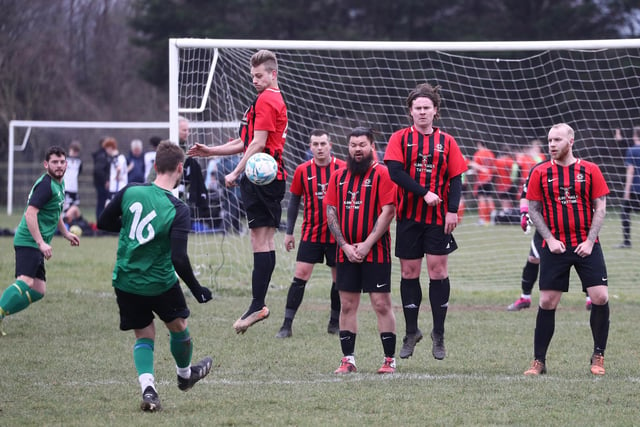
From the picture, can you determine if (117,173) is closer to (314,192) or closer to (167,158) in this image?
(314,192)

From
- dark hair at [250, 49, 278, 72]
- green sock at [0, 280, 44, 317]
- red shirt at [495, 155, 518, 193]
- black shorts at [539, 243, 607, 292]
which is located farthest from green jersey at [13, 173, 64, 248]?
red shirt at [495, 155, 518, 193]

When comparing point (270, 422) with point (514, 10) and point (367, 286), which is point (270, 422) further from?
point (514, 10)

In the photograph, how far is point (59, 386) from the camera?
20.1 ft

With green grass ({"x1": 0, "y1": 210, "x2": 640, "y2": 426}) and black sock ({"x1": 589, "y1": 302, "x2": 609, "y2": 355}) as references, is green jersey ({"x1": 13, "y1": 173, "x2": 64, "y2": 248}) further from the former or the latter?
black sock ({"x1": 589, "y1": 302, "x2": 609, "y2": 355})

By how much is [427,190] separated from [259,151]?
1.38m

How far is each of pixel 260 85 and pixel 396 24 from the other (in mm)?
28909

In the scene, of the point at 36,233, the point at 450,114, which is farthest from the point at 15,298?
the point at 450,114

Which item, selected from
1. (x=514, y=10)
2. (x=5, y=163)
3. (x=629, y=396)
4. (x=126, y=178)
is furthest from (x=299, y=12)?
(x=629, y=396)

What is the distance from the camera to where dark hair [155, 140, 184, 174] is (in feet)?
17.6

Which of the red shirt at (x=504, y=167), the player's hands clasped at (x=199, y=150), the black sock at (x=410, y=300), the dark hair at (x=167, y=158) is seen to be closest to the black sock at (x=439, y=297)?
the black sock at (x=410, y=300)

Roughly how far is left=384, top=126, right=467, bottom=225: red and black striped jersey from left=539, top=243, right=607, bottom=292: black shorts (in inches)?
34.6

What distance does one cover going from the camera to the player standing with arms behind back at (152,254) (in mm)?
5254

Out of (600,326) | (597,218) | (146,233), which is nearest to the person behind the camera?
(146,233)

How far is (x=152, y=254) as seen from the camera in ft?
17.6
